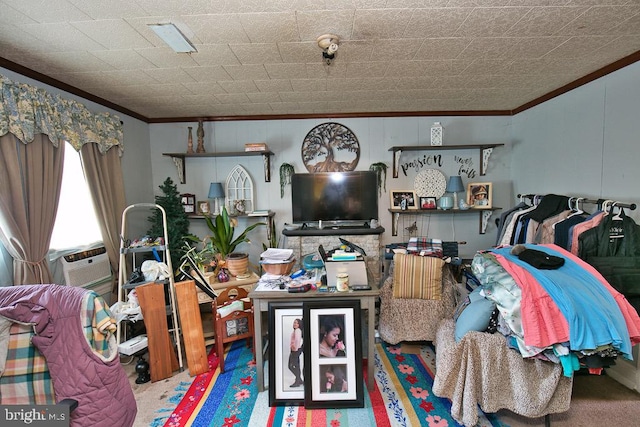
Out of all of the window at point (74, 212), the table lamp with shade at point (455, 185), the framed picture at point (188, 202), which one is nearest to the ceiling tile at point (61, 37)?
the window at point (74, 212)

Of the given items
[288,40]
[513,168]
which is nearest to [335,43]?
[288,40]

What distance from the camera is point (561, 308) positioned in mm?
1473

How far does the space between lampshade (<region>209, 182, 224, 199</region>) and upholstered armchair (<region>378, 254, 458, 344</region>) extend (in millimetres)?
2044

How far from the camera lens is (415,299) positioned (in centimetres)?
233

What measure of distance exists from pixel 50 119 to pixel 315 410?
106 inches

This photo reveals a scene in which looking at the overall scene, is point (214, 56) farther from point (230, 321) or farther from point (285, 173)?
point (230, 321)

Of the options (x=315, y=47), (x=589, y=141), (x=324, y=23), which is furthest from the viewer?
(x=589, y=141)

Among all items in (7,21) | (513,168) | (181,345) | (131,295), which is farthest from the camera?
(513,168)

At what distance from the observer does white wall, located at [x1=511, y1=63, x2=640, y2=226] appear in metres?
2.07

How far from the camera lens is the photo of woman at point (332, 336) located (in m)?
1.85

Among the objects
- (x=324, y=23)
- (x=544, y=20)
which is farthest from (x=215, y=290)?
(x=544, y=20)

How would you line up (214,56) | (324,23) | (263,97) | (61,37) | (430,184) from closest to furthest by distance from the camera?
(324,23)
(61,37)
(214,56)
(263,97)
(430,184)

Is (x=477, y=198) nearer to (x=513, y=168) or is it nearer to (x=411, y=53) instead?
(x=513, y=168)

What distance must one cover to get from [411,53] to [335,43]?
0.57 meters
